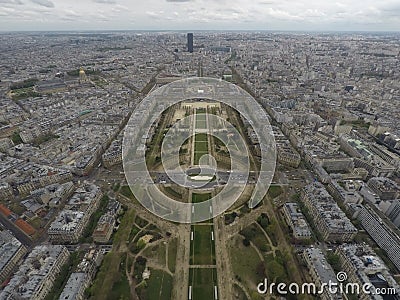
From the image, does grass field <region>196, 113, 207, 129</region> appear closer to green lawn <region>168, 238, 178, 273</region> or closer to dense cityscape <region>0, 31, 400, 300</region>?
dense cityscape <region>0, 31, 400, 300</region>

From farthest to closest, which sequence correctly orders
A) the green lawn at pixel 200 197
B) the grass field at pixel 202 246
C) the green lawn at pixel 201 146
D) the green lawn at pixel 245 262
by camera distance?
the green lawn at pixel 201 146
the green lawn at pixel 200 197
the grass field at pixel 202 246
the green lawn at pixel 245 262

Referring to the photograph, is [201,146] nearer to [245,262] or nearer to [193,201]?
[193,201]

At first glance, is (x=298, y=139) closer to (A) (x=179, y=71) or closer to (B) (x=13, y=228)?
(B) (x=13, y=228)

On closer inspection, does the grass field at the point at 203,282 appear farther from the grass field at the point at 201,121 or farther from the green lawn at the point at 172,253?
the grass field at the point at 201,121

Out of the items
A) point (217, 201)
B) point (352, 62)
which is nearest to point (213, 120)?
point (217, 201)

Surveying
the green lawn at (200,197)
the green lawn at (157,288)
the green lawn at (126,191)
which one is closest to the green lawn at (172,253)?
the green lawn at (157,288)

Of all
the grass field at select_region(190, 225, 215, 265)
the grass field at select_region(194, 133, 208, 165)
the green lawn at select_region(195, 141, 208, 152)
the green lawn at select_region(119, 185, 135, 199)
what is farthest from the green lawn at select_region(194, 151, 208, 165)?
the grass field at select_region(190, 225, 215, 265)
